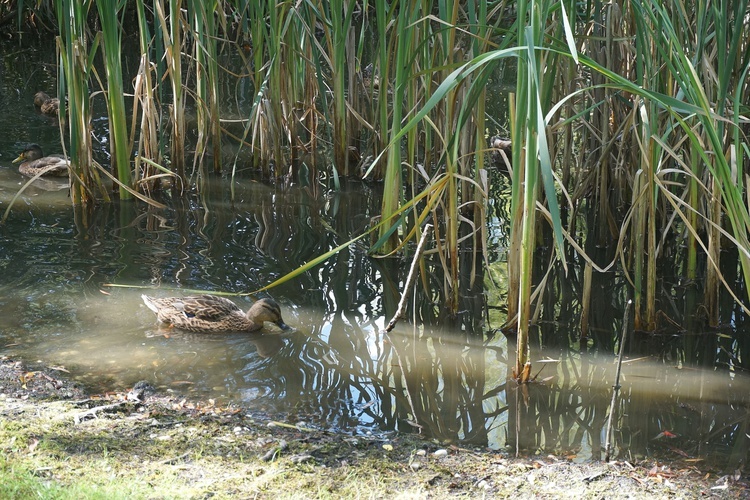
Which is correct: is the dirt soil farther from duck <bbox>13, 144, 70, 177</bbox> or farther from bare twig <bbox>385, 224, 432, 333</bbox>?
duck <bbox>13, 144, 70, 177</bbox>

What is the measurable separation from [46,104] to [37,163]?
2989 millimetres

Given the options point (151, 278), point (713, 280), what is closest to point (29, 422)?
point (151, 278)

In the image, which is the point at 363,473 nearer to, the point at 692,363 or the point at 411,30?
the point at 692,363

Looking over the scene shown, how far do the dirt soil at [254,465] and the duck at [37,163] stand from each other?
16.1 ft

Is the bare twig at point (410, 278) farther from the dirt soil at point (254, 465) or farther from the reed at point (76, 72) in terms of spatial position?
the reed at point (76, 72)

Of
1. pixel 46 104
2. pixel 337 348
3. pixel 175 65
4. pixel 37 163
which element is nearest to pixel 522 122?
pixel 337 348

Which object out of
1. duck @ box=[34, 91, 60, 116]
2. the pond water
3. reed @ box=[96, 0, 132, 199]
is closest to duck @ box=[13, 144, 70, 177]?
the pond water

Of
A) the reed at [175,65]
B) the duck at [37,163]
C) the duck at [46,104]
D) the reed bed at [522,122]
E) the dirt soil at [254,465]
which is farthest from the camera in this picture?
the duck at [46,104]

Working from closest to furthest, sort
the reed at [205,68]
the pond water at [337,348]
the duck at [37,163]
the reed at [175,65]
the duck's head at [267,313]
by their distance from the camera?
the pond water at [337,348], the duck's head at [267,313], the reed at [175,65], the reed at [205,68], the duck at [37,163]

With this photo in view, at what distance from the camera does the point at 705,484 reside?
3838 mm

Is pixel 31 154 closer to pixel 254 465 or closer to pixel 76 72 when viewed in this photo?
pixel 76 72

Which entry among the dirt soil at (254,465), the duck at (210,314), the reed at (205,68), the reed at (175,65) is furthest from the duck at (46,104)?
the dirt soil at (254,465)

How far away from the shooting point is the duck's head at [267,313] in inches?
220

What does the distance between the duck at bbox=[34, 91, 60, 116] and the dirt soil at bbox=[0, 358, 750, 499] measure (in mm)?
8005
